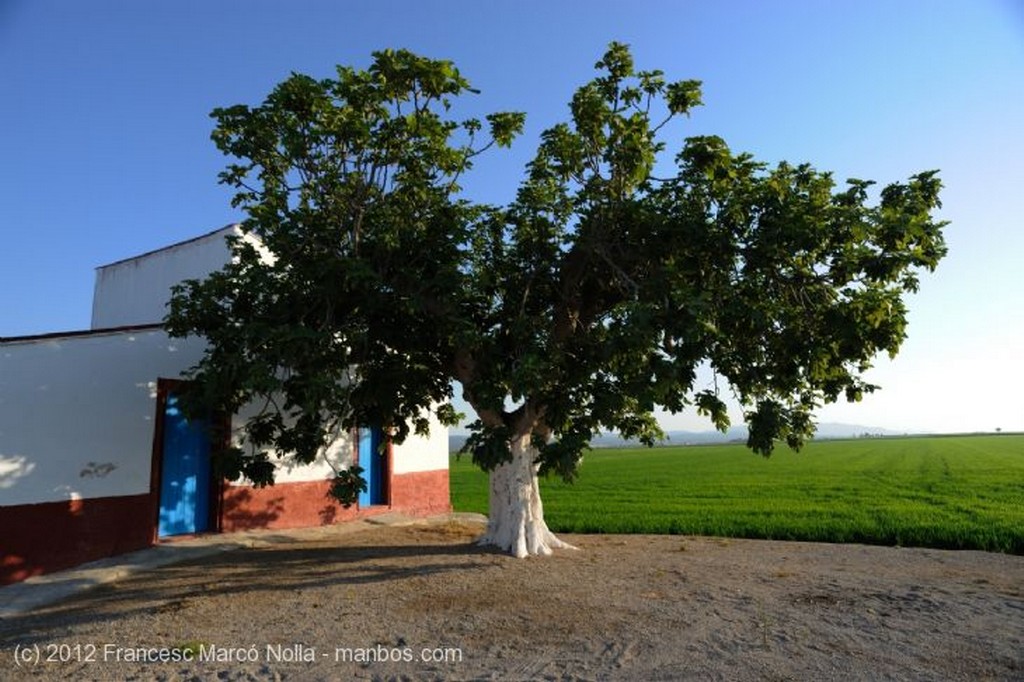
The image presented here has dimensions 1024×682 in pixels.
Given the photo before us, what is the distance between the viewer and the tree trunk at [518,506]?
35.5 ft

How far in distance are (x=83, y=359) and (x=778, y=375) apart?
10.8 m

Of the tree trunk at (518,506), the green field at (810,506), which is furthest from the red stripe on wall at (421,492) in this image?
the tree trunk at (518,506)

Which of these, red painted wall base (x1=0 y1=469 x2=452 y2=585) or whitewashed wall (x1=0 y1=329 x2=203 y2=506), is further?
whitewashed wall (x1=0 y1=329 x2=203 y2=506)

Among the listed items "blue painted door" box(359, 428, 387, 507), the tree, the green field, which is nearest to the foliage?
the tree

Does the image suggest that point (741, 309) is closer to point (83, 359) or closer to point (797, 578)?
point (797, 578)

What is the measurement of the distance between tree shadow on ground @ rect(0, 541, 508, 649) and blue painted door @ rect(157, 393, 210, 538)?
1.58 m

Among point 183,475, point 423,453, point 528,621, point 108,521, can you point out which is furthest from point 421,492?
point 528,621

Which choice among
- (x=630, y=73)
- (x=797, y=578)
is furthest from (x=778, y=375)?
(x=630, y=73)

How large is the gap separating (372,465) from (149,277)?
752cm

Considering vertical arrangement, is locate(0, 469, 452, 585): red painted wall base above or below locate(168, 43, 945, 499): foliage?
below

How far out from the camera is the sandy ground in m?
A: 5.89

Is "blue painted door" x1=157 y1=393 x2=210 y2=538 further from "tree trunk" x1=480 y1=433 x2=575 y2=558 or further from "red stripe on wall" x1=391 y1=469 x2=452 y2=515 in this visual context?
"tree trunk" x1=480 y1=433 x2=575 y2=558

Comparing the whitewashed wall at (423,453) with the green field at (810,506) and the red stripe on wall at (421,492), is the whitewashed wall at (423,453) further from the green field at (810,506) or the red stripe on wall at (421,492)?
the green field at (810,506)

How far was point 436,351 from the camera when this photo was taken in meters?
10.7
